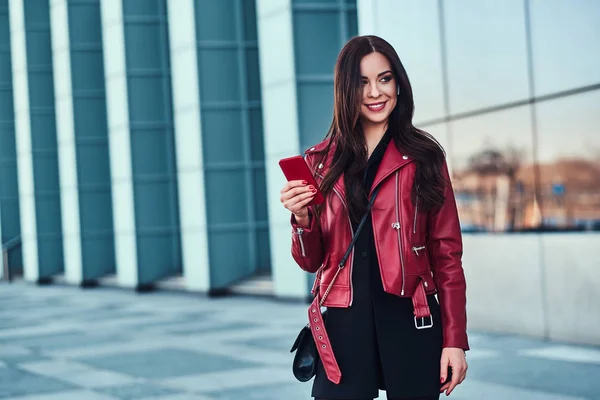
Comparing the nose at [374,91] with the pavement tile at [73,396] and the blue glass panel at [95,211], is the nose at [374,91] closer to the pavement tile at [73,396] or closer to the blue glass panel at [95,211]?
the pavement tile at [73,396]

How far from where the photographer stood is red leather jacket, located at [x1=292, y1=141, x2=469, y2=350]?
3119 millimetres

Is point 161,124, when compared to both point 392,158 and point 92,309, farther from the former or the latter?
point 392,158

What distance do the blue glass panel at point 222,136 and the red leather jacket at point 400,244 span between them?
15.5m

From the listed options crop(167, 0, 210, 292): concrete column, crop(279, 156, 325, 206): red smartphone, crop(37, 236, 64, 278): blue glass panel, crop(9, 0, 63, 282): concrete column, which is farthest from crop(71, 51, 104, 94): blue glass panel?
crop(279, 156, 325, 206): red smartphone

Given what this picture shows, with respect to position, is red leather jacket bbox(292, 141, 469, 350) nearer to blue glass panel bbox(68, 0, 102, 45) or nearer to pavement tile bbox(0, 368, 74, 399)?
pavement tile bbox(0, 368, 74, 399)

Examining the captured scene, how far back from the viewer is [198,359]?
10.2 metres

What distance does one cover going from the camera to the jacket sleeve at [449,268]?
313 centimetres

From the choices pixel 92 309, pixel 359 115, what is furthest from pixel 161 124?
pixel 359 115

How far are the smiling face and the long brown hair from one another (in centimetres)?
2

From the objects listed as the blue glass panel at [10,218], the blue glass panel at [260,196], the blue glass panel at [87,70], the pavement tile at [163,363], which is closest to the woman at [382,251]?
the pavement tile at [163,363]

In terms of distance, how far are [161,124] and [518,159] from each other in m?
12.2

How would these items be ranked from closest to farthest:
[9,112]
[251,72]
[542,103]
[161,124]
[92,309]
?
[542,103] → [92,309] → [251,72] → [161,124] → [9,112]

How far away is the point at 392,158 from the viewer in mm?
3207

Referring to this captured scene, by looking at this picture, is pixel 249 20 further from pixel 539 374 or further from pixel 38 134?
pixel 539 374
